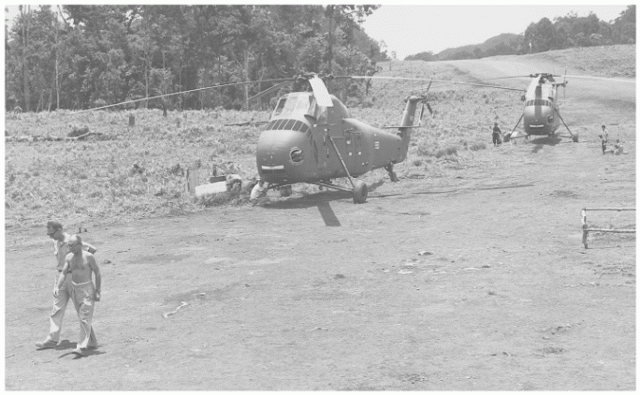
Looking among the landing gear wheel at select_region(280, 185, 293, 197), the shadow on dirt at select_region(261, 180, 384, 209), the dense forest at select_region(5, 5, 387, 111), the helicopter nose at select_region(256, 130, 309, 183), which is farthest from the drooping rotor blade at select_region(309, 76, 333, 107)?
the dense forest at select_region(5, 5, 387, 111)

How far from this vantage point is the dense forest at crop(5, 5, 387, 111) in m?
69.7

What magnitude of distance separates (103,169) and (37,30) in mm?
49152

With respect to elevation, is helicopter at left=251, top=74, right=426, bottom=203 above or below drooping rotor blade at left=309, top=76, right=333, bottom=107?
below

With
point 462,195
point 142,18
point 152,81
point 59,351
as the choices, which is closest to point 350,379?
point 59,351

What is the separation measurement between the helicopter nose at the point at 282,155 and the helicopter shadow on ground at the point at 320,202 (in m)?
1.37

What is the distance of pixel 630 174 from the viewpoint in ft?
96.4

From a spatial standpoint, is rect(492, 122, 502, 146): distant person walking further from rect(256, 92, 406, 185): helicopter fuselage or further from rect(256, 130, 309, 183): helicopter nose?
rect(256, 130, 309, 183): helicopter nose

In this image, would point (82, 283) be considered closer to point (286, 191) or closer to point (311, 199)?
point (311, 199)

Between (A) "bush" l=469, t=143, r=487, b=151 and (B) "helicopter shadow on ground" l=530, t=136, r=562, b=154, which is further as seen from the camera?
(A) "bush" l=469, t=143, r=487, b=151

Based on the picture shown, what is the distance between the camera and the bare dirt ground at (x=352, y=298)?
10.6m

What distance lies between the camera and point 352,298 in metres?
14.6

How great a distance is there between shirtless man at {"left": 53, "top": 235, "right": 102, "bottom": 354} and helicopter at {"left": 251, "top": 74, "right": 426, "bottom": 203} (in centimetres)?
1213

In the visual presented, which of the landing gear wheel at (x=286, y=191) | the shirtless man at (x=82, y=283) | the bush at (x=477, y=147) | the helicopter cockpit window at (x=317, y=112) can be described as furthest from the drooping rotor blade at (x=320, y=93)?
the bush at (x=477, y=147)

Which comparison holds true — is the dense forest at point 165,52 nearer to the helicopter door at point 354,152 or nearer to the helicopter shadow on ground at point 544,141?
the helicopter shadow on ground at point 544,141
